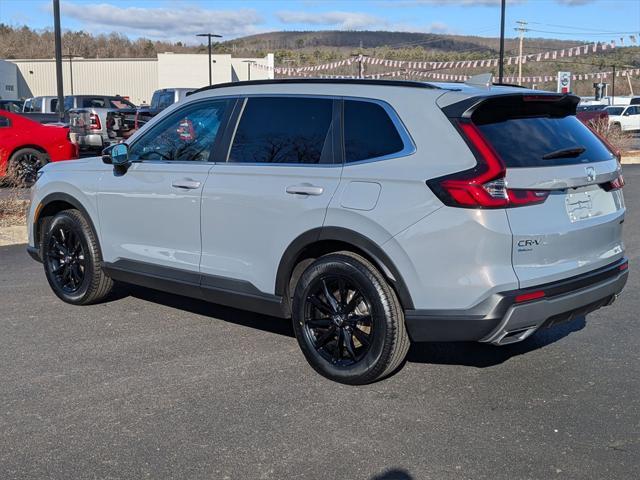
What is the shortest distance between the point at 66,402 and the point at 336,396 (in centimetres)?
154

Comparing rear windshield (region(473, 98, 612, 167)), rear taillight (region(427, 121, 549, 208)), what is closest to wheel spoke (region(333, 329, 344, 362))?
rear taillight (region(427, 121, 549, 208))

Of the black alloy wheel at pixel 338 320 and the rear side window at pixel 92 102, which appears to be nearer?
the black alloy wheel at pixel 338 320

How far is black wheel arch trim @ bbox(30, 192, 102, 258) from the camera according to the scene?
621 centimetres

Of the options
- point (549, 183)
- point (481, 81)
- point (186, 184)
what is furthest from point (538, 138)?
point (186, 184)

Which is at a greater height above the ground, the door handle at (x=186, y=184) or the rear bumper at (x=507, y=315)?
the door handle at (x=186, y=184)

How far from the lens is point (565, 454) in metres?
3.75

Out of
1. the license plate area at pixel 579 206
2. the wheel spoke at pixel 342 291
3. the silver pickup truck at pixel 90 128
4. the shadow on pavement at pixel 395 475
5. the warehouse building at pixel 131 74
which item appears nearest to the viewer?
the shadow on pavement at pixel 395 475

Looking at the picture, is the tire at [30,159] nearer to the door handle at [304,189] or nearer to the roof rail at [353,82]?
the roof rail at [353,82]

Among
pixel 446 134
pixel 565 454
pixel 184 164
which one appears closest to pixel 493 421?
pixel 565 454

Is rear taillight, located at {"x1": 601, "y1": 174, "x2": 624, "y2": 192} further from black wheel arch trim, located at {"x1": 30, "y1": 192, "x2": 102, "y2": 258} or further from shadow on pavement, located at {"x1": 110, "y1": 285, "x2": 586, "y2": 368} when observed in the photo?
black wheel arch trim, located at {"x1": 30, "y1": 192, "x2": 102, "y2": 258}

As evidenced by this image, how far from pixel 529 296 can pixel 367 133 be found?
1355mm

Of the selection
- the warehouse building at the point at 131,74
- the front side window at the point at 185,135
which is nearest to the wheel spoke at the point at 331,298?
the front side window at the point at 185,135

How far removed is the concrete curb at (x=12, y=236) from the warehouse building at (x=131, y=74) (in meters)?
55.0

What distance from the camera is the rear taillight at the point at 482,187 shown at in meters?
4.06
